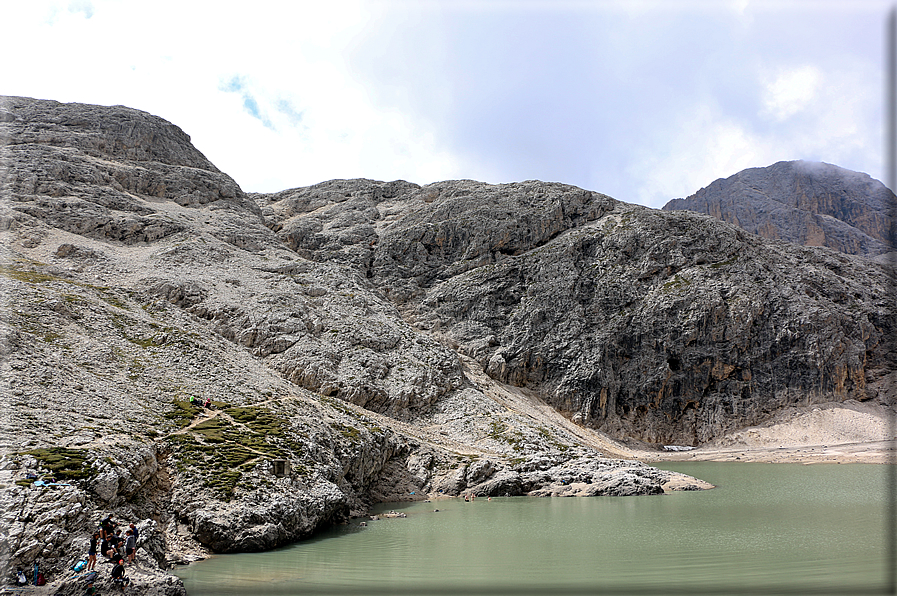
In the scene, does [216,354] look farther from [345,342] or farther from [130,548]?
[130,548]

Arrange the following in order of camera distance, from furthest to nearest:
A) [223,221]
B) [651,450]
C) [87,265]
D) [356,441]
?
1. [223,221]
2. [651,450]
3. [87,265]
4. [356,441]

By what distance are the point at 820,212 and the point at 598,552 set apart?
210m

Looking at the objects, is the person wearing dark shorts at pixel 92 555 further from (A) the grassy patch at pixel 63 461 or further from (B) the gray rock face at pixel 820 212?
(B) the gray rock face at pixel 820 212

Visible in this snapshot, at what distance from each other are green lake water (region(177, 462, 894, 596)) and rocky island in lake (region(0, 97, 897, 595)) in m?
3.51

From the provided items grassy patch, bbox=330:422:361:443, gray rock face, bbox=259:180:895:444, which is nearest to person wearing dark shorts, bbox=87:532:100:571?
grassy patch, bbox=330:422:361:443

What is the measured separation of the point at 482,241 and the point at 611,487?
6779cm

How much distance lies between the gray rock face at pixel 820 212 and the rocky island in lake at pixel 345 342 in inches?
3180

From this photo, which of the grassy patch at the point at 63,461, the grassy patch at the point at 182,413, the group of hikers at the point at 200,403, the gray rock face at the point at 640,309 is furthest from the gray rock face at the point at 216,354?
the gray rock face at the point at 640,309

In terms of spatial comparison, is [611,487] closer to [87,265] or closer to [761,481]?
[761,481]

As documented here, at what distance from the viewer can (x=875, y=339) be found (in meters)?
90.6

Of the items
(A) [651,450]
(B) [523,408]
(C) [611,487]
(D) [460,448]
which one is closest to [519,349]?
(B) [523,408]

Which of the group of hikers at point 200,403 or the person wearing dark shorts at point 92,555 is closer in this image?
the person wearing dark shorts at point 92,555

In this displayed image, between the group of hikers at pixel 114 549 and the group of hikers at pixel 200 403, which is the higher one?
the group of hikers at pixel 200 403

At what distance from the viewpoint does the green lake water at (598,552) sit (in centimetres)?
1861
